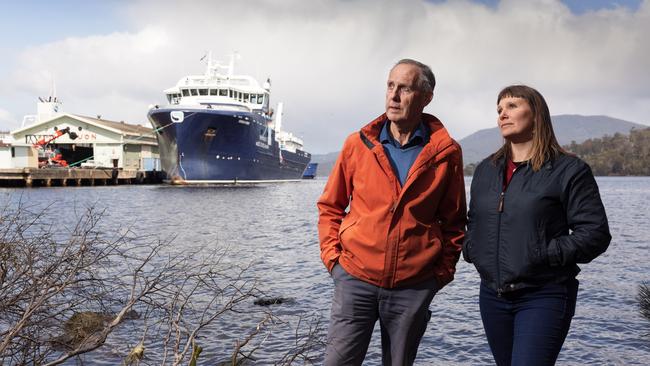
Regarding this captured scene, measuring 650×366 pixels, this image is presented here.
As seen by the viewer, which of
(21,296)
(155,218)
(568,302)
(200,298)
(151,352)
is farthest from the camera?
(155,218)

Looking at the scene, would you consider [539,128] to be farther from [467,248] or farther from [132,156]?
[132,156]

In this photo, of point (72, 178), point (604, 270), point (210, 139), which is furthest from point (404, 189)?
point (72, 178)

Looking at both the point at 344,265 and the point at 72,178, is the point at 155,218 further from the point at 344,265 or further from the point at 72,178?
the point at 72,178

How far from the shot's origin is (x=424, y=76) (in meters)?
2.77

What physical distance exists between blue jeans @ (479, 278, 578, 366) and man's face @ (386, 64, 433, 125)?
0.91 meters

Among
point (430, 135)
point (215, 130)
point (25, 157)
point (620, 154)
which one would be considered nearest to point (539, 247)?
point (430, 135)

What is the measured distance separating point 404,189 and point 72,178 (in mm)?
42844

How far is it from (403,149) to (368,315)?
2.61 ft

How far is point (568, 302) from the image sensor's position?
254 centimetres

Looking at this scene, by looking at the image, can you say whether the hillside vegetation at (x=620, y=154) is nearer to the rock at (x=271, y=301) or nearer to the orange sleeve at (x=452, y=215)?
the rock at (x=271, y=301)

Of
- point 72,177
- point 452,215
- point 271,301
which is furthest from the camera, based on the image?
point 72,177

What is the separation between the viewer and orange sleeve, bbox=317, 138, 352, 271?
2.84 metres

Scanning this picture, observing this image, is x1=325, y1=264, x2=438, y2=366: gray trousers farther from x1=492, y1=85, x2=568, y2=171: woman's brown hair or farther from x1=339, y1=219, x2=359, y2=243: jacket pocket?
x1=492, y1=85, x2=568, y2=171: woman's brown hair

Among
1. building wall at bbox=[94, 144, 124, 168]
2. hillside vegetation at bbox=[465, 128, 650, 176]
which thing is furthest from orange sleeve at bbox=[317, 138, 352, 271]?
hillside vegetation at bbox=[465, 128, 650, 176]
